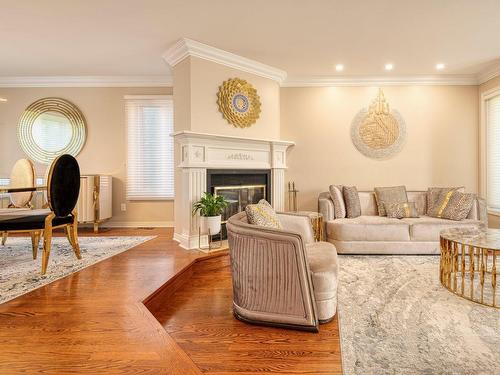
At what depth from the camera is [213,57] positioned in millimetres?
3686

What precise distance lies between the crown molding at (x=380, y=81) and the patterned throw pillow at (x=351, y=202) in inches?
73.7

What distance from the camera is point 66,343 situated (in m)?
1.54

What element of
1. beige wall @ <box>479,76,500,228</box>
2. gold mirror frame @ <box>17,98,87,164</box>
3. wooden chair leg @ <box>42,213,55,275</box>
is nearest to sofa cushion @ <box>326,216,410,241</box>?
beige wall @ <box>479,76,500,228</box>

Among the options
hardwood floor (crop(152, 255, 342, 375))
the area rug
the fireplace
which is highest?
the fireplace

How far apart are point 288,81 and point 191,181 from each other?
8.35 ft

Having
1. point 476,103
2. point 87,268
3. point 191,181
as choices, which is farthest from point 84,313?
point 476,103

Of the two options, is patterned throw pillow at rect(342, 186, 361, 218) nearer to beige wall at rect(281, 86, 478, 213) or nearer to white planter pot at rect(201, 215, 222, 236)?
beige wall at rect(281, 86, 478, 213)

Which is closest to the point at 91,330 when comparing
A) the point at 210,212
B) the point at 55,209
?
the point at 55,209

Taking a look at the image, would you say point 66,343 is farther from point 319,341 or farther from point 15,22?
point 15,22

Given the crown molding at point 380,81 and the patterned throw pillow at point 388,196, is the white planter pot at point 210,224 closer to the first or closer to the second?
the patterned throw pillow at point 388,196

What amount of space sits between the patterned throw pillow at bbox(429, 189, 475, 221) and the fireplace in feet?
8.03

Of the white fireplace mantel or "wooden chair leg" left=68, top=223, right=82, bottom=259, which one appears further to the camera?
the white fireplace mantel

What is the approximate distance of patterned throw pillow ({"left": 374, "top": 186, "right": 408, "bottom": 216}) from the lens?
13.7 ft

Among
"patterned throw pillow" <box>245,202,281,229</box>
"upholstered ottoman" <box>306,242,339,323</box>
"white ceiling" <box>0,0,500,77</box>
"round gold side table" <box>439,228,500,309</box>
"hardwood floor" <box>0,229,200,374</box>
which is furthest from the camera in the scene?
"white ceiling" <box>0,0,500,77</box>
